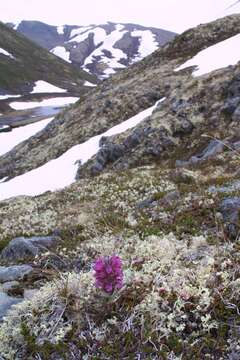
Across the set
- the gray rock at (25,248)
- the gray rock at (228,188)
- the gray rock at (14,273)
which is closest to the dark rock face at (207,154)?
the gray rock at (228,188)

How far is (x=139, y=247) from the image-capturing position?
680 centimetres

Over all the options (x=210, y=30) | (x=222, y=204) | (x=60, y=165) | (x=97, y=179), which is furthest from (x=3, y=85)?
(x=222, y=204)

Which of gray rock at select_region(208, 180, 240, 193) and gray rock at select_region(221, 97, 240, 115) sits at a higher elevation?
gray rock at select_region(208, 180, 240, 193)

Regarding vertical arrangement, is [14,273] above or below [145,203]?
above

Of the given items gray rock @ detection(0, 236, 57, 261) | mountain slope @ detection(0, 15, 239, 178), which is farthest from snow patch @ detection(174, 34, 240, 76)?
gray rock @ detection(0, 236, 57, 261)

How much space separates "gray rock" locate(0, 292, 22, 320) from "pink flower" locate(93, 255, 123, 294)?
167cm

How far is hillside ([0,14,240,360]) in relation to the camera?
457 cm

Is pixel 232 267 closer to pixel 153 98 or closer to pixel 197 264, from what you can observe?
pixel 197 264

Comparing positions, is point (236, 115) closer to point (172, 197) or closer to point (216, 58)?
point (172, 197)

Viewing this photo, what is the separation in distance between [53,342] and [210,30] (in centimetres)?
5191

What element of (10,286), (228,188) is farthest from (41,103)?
(10,286)

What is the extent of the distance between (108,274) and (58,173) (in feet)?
94.8

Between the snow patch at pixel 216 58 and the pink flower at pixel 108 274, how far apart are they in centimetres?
3147

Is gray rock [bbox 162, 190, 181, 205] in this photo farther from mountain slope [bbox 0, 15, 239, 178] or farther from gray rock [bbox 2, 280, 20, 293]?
mountain slope [bbox 0, 15, 239, 178]
